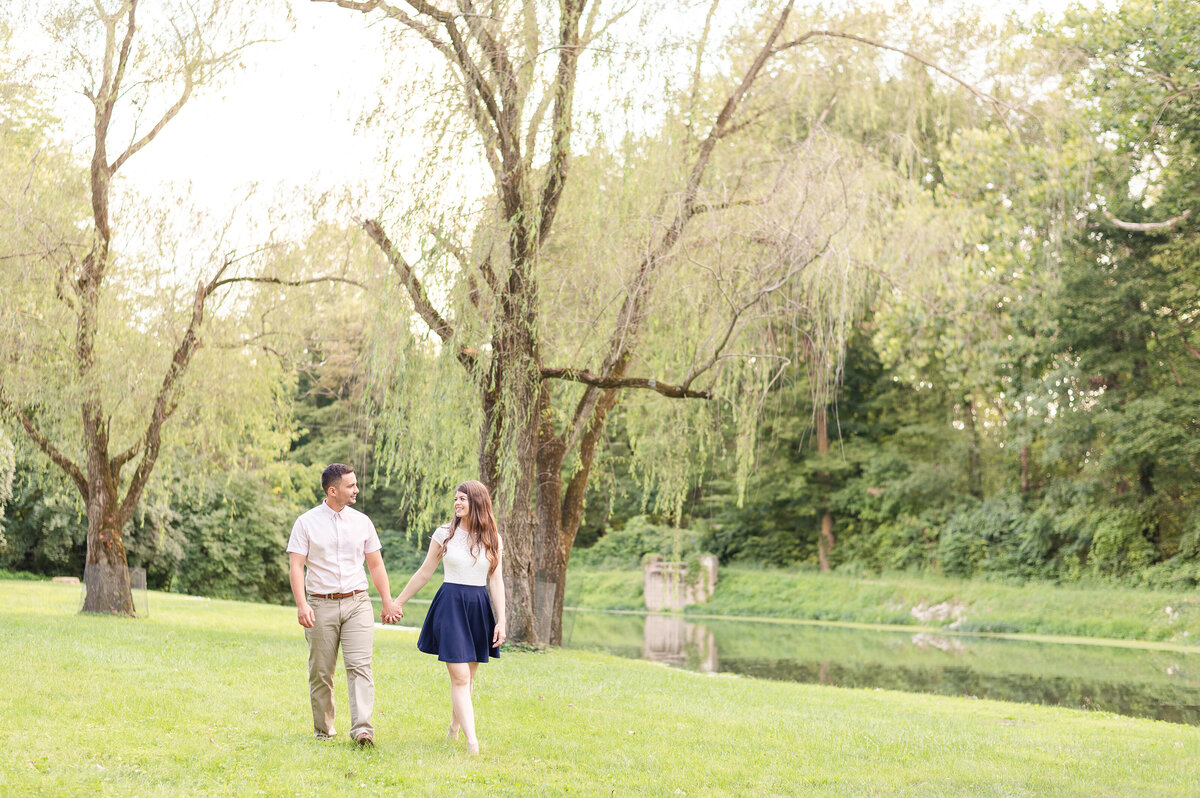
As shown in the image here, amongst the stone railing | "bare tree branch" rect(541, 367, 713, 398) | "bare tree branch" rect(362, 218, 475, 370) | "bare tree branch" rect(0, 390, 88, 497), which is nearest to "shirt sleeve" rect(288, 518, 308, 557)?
"bare tree branch" rect(362, 218, 475, 370)

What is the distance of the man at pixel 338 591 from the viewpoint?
6.07 metres

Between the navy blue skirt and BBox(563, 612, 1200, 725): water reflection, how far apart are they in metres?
9.72

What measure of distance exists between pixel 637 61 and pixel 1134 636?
59.6 ft

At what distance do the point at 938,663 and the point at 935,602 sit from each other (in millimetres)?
10183

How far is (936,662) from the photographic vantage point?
19641 mm

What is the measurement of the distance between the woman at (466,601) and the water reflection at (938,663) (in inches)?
382

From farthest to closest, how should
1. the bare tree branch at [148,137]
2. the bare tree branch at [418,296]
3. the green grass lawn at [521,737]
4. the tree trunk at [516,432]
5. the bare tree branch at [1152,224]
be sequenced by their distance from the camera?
the bare tree branch at [1152,224] < the bare tree branch at [148,137] < the tree trunk at [516,432] < the bare tree branch at [418,296] < the green grass lawn at [521,737]

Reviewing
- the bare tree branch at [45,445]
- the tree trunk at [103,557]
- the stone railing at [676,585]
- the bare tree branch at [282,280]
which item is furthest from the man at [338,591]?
the stone railing at [676,585]

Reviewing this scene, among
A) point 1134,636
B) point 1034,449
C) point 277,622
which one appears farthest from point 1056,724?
point 1034,449

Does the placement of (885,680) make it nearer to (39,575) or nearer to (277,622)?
(277,622)

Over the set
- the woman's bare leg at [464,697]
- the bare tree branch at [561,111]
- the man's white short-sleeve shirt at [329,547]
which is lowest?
the woman's bare leg at [464,697]

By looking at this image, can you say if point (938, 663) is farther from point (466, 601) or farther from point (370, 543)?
point (370, 543)

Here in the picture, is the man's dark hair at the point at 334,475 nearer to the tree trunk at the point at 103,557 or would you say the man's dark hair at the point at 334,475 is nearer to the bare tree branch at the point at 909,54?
the bare tree branch at the point at 909,54

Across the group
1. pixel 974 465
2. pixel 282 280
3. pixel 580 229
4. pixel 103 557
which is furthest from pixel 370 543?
pixel 974 465
